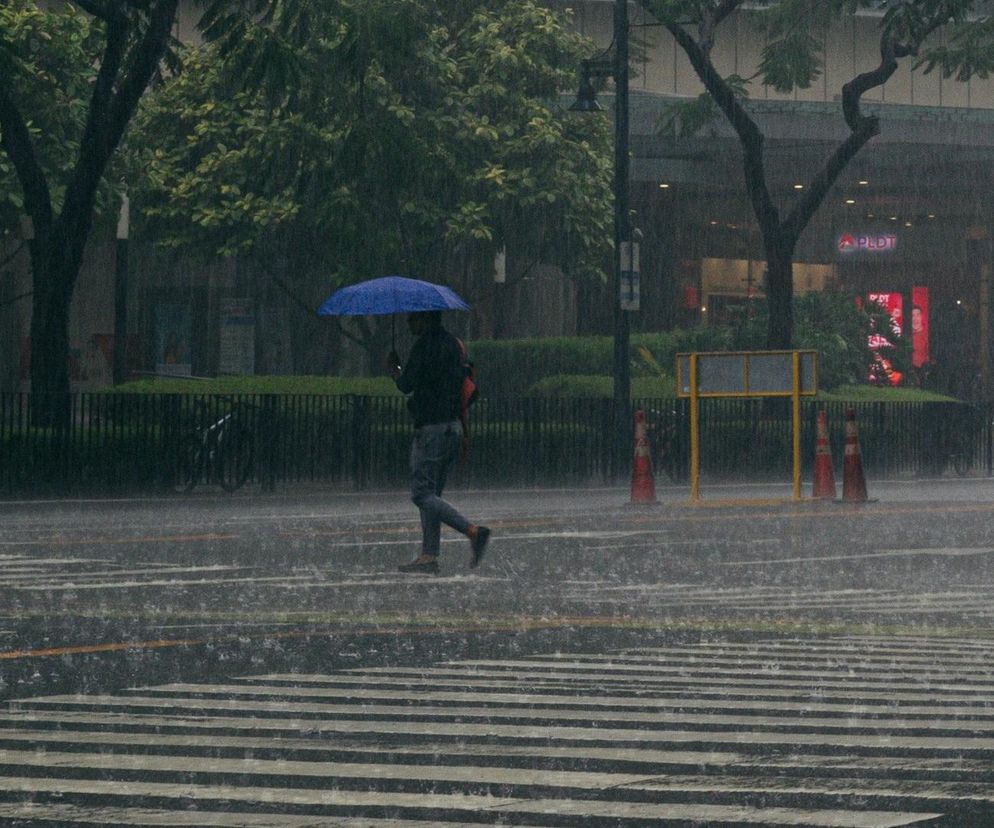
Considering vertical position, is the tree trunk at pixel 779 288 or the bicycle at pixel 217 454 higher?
the tree trunk at pixel 779 288

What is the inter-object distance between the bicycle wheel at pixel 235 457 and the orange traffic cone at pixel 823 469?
22.4 ft

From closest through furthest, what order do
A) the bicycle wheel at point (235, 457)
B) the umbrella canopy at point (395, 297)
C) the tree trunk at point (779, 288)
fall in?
the umbrella canopy at point (395, 297) < the bicycle wheel at point (235, 457) < the tree trunk at point (779, 288)

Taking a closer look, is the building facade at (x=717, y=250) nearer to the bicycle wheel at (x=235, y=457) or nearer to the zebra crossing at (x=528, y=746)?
the bicycle wheel at (x=235, y=457)

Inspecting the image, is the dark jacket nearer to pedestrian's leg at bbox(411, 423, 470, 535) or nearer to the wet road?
pedestrian's leg at bbox(411, 423, 470, 535)

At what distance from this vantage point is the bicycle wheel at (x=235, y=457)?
26.6m

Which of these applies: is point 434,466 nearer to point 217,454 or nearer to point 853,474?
point 853,474

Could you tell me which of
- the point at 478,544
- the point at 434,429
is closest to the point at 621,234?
the point at 434,429

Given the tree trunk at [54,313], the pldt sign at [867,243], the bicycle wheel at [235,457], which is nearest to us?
the bicycle wheel at [235,457]

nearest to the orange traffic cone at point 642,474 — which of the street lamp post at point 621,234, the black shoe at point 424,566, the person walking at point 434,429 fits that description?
the street lamp post at point 621,234

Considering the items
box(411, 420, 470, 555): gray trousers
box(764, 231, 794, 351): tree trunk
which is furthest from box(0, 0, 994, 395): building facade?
box(411, 420, 470, 555): gray trousers

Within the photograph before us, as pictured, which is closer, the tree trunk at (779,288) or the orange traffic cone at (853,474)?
the orange traffic cone at (853,474)

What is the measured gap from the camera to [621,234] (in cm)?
3016

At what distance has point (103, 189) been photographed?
134ft

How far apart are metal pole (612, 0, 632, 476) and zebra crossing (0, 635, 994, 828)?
2014cm
